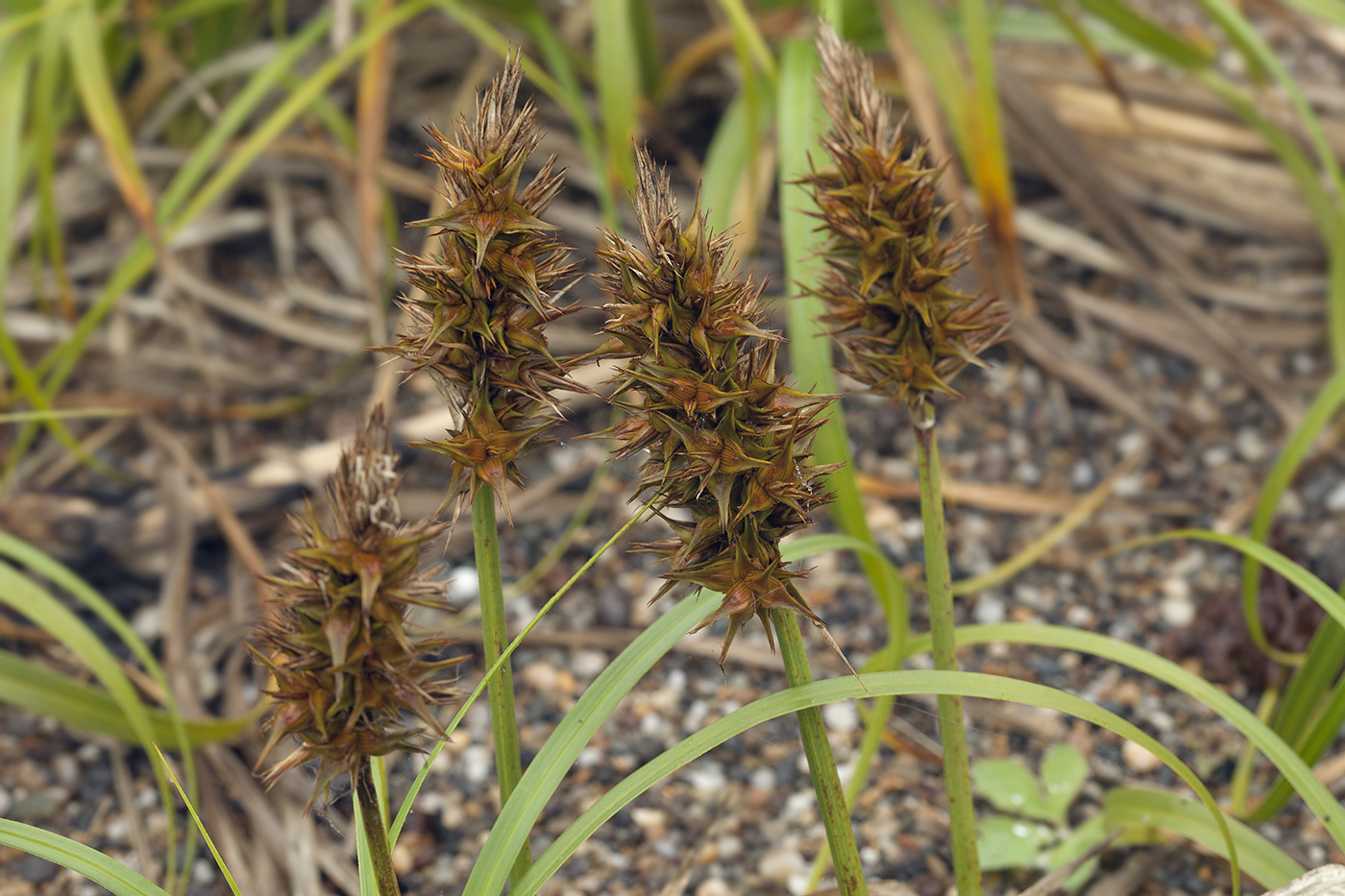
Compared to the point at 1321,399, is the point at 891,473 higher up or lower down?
higher up

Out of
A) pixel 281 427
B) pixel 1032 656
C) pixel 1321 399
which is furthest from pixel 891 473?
pixel 281 427

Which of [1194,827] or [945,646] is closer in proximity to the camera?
[945,646]

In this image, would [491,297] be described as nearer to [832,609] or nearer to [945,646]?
[945,646]

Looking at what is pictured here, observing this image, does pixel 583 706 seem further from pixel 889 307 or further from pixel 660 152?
pixel 660 152

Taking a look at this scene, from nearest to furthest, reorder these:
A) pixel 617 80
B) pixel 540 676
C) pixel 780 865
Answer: pixel 780 865, pixel 540 676, pixel 617 80

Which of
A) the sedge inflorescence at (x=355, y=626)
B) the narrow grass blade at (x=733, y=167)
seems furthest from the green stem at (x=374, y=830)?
the narrow grass blade at (x=733, y=167)

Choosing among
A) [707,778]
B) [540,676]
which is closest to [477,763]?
[540,676]

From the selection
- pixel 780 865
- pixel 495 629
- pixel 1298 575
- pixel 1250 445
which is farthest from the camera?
pixel 1250 445
